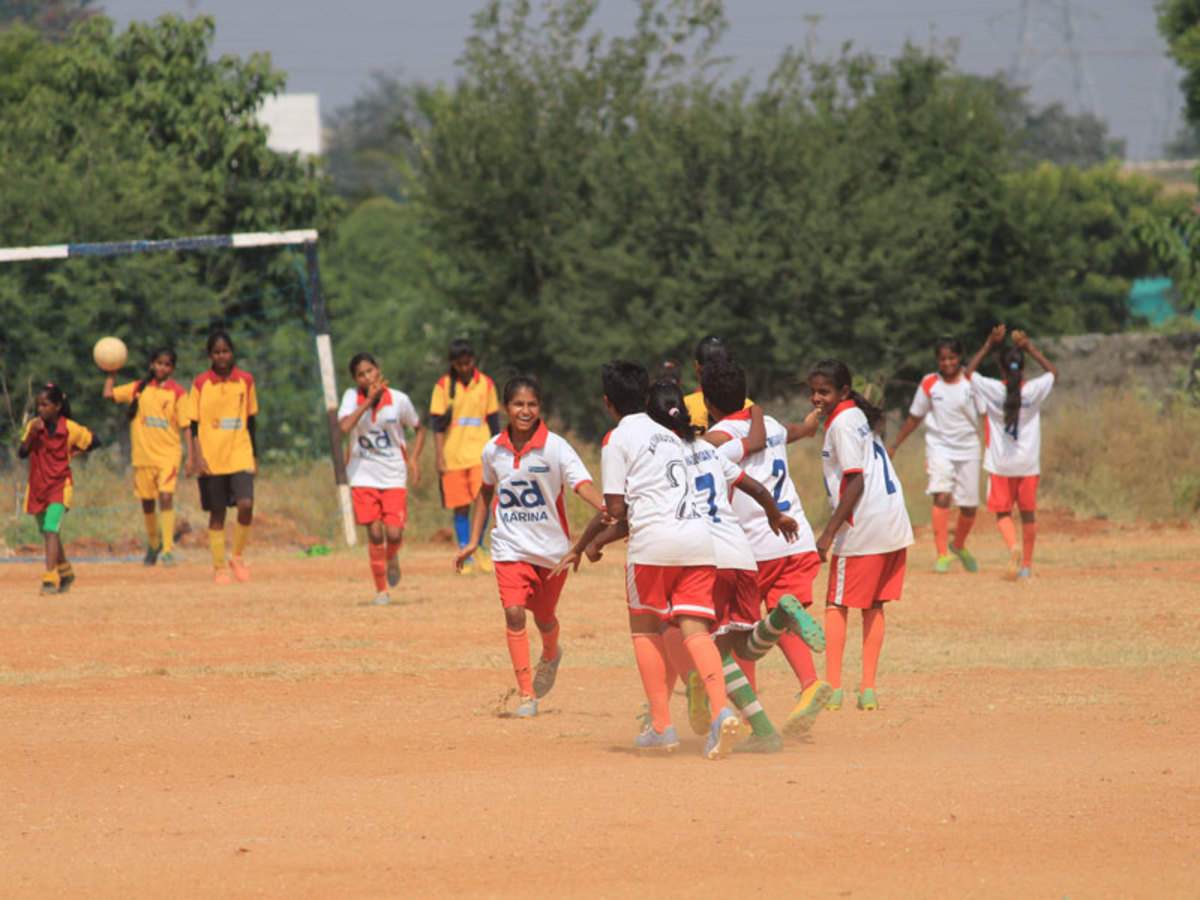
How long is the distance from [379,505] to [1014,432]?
18.2 ft

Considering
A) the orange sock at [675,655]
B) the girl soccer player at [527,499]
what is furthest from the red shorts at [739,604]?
the girl soccer player at [527,499]

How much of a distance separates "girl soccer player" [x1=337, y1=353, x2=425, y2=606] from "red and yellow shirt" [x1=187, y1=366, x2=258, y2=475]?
181 cm

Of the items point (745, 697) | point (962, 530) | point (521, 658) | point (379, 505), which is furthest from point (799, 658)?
point (962, 530)

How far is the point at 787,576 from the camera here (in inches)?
337

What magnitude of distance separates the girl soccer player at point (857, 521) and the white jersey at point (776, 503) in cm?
17

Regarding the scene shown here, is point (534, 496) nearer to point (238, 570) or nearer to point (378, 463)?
point (378, 463)

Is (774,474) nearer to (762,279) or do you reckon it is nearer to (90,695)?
(90,695)

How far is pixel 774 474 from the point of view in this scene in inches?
331

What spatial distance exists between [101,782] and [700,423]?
3.40 meters

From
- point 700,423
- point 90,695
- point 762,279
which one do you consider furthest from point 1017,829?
point 762,279

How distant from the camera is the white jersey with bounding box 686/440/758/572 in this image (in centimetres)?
774

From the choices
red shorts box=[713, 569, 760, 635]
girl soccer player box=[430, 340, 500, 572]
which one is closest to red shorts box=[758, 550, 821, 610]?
red shorts box=[713, 569, 760, 635]

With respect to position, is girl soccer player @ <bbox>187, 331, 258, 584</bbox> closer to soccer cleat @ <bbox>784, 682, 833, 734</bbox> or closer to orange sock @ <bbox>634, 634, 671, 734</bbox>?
orange sock @ <bbox>634, 634, 671, 734</bbox>

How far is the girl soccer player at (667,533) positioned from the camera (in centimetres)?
762
